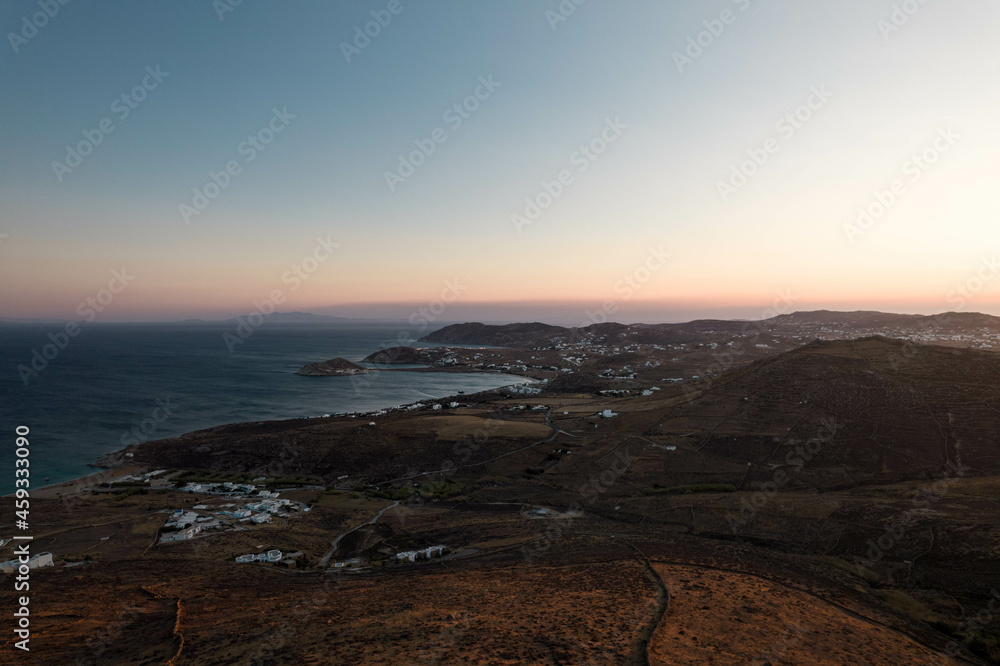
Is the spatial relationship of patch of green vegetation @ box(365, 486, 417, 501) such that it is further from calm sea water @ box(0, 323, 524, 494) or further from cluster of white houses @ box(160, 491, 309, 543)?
calm sea water @ box(0, 323, 524, 494)

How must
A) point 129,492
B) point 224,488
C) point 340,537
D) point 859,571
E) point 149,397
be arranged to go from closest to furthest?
point 859,571 < point 340,537 < point 129,492 < point 224,488 < point 149,397

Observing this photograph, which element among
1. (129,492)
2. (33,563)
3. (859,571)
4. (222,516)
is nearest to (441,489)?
(222,516)

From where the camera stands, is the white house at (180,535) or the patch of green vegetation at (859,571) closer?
the patch of green vegetation at (859,571)

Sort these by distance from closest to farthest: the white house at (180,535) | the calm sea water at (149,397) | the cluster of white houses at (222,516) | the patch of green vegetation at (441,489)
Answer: the white house at (180,535) < the cluster of white houses at (222,516) < the patch of green vegetation at (441,489) < the calm sea water at (149,397)

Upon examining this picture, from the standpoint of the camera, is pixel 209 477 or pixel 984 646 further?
pixel 209 477

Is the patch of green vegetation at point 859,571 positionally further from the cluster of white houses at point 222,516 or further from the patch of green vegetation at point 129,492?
the patch of green vegetation at point 129,492

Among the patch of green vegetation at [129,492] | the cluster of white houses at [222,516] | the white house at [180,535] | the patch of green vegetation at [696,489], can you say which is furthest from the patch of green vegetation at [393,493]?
the patch of green vegetation at [696,489]

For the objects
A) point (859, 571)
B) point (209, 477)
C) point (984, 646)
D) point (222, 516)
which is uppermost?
point (984, 646)

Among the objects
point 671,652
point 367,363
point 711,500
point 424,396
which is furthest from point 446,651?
point 367,363

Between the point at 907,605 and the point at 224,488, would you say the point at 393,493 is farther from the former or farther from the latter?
the point at 907,605

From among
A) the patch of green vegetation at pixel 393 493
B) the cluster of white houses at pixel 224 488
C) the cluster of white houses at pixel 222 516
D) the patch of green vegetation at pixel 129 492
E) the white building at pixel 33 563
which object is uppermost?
the white building at pixel 33 563
